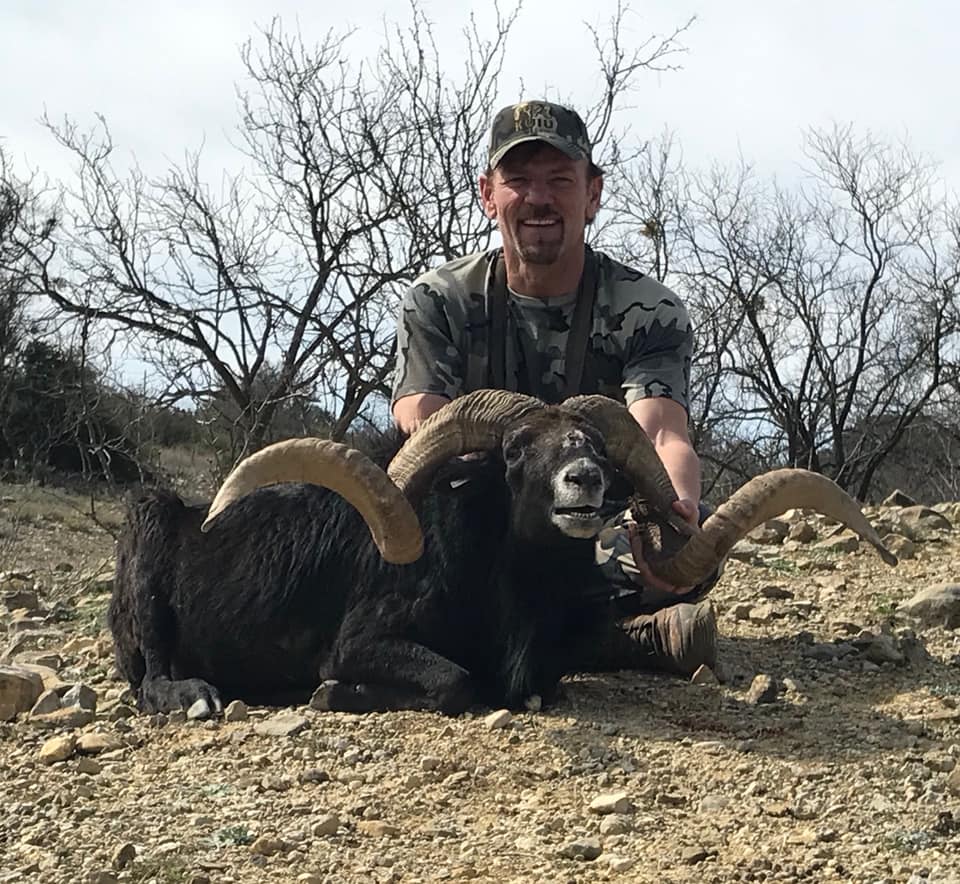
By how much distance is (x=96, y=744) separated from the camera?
5.20 metres

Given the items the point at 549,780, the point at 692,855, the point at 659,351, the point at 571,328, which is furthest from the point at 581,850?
the point at 571,328

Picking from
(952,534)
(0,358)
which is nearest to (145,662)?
(952,534)

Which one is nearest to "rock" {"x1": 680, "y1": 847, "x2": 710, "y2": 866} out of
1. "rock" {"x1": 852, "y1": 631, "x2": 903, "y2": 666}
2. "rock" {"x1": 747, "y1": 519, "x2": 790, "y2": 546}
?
"rock" {"x1": 852, "y1": 631, "x2": 903, "y2": 666}

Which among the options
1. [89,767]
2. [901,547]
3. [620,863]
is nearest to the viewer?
[620,863]

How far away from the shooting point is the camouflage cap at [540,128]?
652 cm

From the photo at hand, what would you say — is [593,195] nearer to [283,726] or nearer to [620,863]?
[283,726]

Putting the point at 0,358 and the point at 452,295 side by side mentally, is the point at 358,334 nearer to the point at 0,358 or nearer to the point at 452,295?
the point at 452,295

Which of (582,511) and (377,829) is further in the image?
(582,511)

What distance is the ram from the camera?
5637mm

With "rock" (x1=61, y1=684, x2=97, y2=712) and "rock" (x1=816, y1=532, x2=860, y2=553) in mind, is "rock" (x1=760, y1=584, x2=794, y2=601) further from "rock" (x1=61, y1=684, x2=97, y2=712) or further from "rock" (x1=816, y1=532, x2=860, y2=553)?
"rock" (x1=61, y1=684, x2=97, y2=712)

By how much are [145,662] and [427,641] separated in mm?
1613

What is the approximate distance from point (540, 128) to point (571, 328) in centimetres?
107

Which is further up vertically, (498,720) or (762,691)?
(762,691)

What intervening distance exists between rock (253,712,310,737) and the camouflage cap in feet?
10.2
